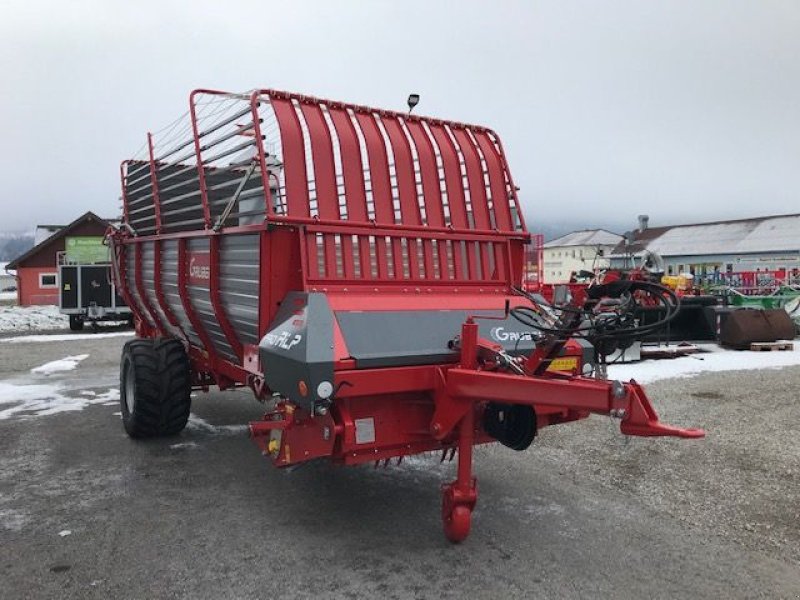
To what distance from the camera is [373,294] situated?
4.36m

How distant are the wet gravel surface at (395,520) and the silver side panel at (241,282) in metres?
1.22

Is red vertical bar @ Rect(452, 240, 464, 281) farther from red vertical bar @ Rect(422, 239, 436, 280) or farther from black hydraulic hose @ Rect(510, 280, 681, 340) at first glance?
black hydraulic hose @ Rect(510, 280, 681, 340)

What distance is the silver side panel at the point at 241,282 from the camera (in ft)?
13.9

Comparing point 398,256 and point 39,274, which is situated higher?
point 39,274

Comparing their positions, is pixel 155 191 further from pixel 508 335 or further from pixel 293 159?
pixel 508 335

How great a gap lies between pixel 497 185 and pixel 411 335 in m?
1.70

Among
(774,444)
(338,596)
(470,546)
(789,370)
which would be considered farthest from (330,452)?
(789,370)

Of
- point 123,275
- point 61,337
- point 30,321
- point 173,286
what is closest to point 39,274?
point 30,321

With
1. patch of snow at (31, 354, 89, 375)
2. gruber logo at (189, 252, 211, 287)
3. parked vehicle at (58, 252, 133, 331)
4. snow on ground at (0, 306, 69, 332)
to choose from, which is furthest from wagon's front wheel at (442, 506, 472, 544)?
snow on ground at (0, 306, 69, 332)

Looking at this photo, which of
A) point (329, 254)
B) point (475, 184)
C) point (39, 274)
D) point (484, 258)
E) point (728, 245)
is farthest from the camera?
point (728, 245)

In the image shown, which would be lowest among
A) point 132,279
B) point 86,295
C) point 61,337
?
point 61,337

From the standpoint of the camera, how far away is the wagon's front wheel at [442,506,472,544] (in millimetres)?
3826

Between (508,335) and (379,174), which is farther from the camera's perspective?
(379,174)

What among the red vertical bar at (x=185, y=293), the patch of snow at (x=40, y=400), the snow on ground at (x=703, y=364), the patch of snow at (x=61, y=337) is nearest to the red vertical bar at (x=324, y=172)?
the red vertical bar at (x=185, y=293)
